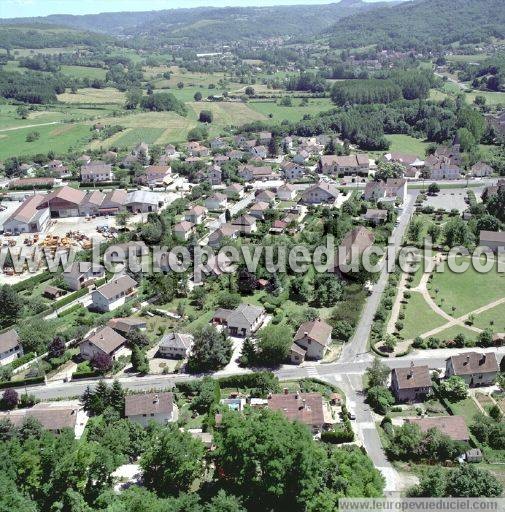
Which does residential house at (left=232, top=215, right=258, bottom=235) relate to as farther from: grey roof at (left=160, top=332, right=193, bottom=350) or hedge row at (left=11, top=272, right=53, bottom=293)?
grey roof at (left=160, top=332, right=193, bottom=350)

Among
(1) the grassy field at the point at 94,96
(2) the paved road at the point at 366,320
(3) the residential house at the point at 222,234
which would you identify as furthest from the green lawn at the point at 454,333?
(1) the grassy field at the point at 94,96

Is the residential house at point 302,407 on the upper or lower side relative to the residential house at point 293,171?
upper

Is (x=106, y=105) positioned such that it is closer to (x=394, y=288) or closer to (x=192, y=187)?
(x=192, y=187)

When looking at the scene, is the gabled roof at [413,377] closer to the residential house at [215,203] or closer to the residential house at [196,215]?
the residential house at [196,215]

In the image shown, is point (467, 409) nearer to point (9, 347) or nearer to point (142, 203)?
point (9, 347)

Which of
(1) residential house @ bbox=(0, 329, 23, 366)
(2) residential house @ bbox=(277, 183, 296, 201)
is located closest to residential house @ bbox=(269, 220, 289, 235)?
(2) residential house @ bbox=(277, 183, 296, 201)

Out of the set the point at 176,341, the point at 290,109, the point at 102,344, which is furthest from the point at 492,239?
the point at 290,109

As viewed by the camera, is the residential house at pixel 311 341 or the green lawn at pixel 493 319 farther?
the green lawn at pixel 493 319

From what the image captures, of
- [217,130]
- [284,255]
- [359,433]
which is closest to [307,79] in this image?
[217,130]
